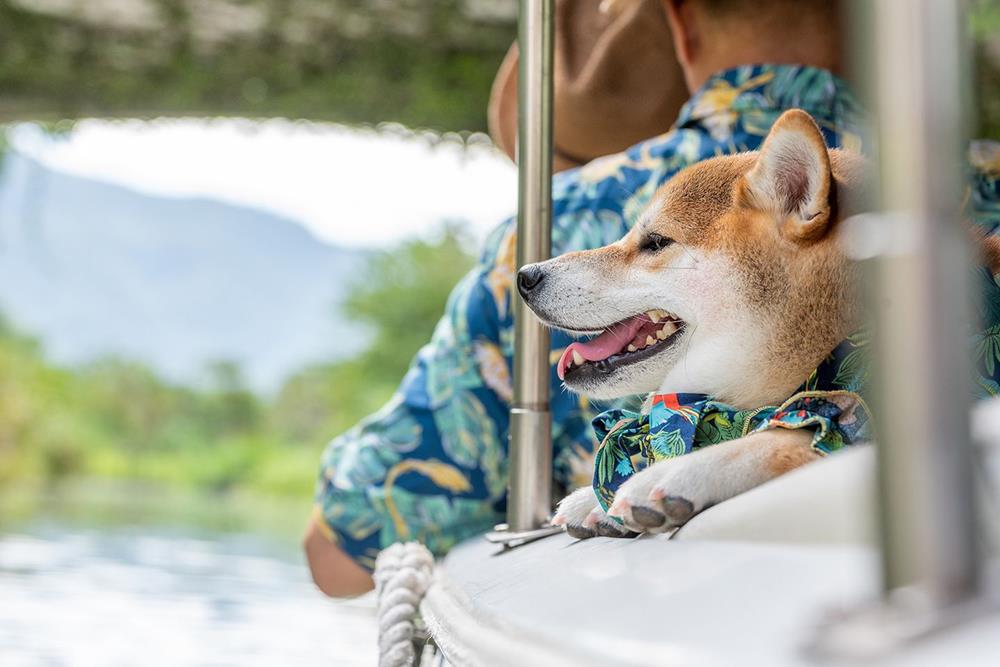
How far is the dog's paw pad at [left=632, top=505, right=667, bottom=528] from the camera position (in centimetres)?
49

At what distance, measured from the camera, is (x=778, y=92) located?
3.26 ft

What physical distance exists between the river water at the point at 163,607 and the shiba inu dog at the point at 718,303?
7.32ft

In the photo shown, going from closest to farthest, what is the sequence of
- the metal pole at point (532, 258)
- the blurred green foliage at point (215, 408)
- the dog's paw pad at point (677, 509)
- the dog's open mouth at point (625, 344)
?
the dog's paw pad at point (677, 509), the dog's open mouth at point (625, 344), the metal pole at point (532, 258), the blurred green foliage at point (215, 408)

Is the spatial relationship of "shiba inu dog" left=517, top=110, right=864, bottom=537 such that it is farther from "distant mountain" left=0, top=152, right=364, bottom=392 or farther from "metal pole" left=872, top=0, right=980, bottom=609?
"distant mountain" left=0, top=152, right=364, bottom=392

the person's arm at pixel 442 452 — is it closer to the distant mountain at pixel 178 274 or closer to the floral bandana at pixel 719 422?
the floral bandana at pixel 719 422

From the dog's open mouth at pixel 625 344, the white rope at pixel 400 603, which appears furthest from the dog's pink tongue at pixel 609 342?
the white rope at pixel 400 603

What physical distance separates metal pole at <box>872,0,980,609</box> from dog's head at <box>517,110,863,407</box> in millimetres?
→ 279

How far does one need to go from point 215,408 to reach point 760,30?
11598mm

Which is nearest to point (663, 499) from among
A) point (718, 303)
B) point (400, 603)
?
point (718, 303)

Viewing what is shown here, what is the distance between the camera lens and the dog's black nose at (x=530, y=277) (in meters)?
0.65

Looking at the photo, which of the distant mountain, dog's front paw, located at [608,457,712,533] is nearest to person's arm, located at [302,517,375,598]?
dog's front paw, located at [608,457,712,533]

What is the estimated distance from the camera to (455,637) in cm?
49

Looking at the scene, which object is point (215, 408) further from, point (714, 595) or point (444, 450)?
point (714, 595)

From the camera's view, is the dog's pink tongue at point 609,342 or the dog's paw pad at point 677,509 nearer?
the dog's paw pad at point 677,509
